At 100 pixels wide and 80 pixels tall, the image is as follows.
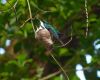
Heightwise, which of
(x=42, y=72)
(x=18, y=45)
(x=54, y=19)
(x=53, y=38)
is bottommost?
(x=42, y=72)

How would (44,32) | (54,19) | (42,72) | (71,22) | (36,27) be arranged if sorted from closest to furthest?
(44,32)
(36,27)
(54,19)
(71,22)
(42,72)

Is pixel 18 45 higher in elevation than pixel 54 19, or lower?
lower

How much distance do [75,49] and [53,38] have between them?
171 centimetres

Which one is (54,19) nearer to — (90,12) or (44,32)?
(90,12)

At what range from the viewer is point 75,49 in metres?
3.06

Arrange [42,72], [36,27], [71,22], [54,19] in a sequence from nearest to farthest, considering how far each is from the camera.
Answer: [36,27], [54,19], [71,22], [42,72]

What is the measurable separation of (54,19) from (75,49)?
17.3 inches

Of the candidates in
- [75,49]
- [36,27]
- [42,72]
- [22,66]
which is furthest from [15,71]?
[36,27]

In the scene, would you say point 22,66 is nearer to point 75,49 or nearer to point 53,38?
point 75,49

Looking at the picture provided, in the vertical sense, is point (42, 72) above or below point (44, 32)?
below

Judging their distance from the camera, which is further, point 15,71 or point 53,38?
point 15,71

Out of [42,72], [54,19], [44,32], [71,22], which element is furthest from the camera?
[42,72]

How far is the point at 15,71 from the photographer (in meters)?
2.87

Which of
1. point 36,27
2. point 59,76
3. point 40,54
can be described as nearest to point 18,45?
point 40,54
